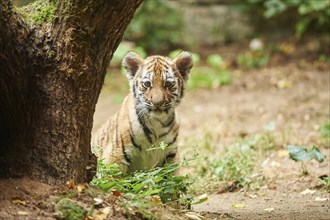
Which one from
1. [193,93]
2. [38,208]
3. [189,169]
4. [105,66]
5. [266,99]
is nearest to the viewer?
[38,208]

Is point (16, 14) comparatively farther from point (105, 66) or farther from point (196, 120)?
point (196, 120)

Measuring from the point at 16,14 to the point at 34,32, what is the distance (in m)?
0.18

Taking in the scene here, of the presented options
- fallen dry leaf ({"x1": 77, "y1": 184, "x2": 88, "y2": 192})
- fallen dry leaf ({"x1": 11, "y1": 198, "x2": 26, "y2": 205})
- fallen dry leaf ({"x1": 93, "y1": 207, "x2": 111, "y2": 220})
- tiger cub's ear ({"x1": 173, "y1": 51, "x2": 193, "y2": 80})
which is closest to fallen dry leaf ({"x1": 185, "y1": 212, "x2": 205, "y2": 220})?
fallen dry leaf ({"x1": 93, "y1": 207, "x2": 111, "y2": 220})

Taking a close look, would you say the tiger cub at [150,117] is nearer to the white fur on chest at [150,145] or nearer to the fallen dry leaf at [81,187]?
the white fur on chest at [150,145]

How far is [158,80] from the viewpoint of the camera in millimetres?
6309

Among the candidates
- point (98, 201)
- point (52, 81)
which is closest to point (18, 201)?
point (98, 201)

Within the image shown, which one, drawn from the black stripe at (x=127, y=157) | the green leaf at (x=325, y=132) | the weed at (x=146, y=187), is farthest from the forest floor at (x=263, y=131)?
the black stripe at (x=127, y=157)

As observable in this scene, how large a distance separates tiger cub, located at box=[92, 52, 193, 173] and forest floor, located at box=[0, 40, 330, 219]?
2.22 feet

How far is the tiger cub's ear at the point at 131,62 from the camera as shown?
6617mm

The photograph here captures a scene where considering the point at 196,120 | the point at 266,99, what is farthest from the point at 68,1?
the point at 266,99

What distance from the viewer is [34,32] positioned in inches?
187

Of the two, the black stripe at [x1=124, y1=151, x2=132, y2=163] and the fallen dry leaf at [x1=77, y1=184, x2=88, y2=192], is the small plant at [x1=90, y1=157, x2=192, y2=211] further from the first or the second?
the black stripe at [x1=124, y1=151, x2=132, y2=163]

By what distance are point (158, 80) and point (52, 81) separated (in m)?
1.72

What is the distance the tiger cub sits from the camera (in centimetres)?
630
